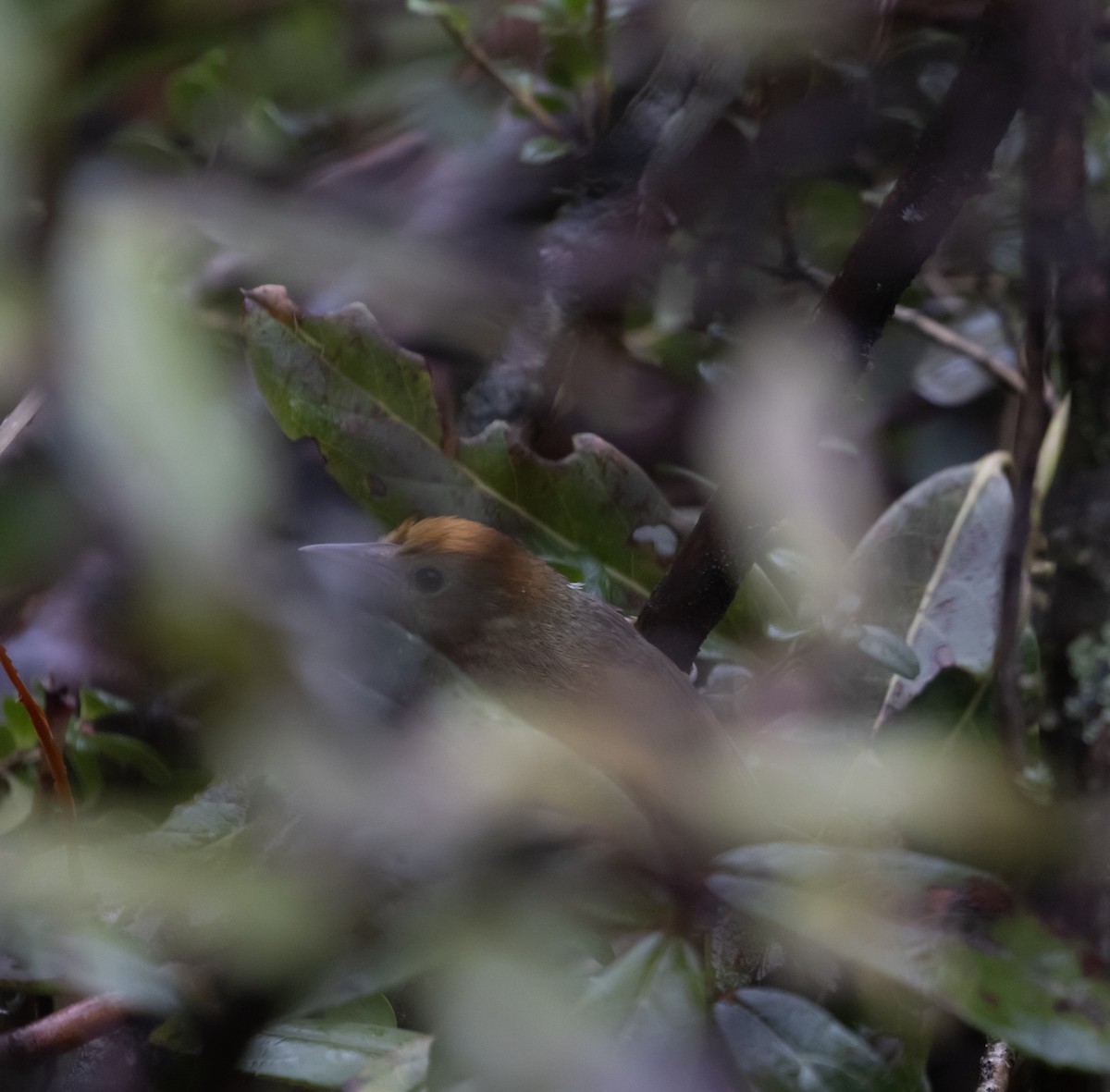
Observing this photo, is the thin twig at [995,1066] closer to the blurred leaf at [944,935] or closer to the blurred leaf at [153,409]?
the blurred leaf at [944,935]

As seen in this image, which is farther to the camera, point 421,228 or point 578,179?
point 421,228

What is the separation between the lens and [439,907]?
418mm

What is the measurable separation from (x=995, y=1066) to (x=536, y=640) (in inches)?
13.5

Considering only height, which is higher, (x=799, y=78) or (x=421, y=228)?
(x=799, y=78)

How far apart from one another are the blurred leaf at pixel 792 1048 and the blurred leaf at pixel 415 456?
0.37 meters

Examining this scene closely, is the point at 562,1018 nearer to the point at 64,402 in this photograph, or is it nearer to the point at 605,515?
the point at 605,515

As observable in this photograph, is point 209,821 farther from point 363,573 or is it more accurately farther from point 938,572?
point 938,572

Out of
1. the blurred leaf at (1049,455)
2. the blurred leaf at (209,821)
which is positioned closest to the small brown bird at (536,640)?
the blurred leaf at (209,821)

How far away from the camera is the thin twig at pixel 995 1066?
641mm

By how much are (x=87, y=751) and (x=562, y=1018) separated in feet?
1.69

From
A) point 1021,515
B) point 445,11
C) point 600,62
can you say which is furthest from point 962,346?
point 445,11

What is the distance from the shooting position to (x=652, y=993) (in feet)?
1.47

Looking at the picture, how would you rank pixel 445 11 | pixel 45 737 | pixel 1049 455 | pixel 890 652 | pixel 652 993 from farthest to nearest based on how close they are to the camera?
1. pixel 445 11
2. pixel 1049 455
3. pixel 890 652
4. pixel 45 737
5. pixel 652 993

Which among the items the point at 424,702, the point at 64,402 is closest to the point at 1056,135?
the point at 424,702
